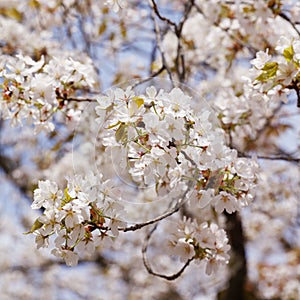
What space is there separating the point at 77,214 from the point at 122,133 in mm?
194

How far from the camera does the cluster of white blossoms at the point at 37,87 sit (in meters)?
1.43

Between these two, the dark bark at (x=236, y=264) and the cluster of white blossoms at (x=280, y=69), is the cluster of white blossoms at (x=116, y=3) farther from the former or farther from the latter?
the dark bark at (x=236, y=264)

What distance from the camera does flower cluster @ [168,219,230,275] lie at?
1.30 m

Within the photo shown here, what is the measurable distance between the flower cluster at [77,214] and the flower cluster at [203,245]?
9.5 inches

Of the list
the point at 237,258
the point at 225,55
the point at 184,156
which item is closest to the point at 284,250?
the point at 237,258

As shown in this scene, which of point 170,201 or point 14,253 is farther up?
point 170,201

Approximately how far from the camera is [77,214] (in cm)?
107

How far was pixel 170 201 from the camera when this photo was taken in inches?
54.1

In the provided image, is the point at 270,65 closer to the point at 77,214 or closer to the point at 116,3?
the point at 116,3

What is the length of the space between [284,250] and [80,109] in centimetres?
434

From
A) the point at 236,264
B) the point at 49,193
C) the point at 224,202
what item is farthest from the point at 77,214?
the point at 236,264

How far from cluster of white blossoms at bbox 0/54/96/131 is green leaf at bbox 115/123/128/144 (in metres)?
0.48

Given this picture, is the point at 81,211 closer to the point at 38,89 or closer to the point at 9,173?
the point at 38,89

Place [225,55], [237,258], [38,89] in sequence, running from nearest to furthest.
Result: [38,89] → [225,55] → [237,258]
